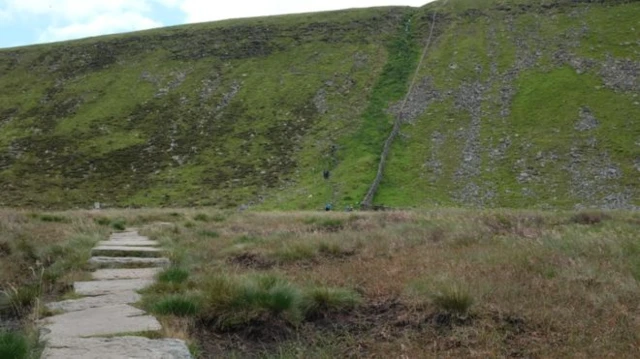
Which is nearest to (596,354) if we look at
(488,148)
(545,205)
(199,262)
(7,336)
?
(7,336)

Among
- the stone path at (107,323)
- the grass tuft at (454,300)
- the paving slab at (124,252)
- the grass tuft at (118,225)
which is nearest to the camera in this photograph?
the stone path at (107,323)

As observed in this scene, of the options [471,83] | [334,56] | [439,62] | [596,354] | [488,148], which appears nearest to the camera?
[596,354]

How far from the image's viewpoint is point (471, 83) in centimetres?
4794

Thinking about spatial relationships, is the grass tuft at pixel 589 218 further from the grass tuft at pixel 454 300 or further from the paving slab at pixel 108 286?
the paving slab at pixel 108 286

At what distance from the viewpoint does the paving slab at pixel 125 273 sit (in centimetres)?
851

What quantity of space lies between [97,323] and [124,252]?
5041mm

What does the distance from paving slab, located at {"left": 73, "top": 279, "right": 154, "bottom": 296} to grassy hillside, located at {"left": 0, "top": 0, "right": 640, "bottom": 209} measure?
2512cm

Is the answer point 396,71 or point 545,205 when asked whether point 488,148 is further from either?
point 396,71

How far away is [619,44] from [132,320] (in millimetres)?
53045

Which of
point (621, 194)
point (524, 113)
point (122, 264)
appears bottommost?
point (621, 194)

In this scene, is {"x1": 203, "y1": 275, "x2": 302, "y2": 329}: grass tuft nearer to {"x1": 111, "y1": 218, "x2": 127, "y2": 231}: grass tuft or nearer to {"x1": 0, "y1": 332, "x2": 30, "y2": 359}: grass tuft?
{"x1": 0, "y1": 332, "x2": 30, "y2": 359}: grass tuft

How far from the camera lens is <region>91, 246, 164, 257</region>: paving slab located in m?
10.5

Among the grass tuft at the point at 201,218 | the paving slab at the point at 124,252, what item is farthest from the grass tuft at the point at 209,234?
the grass tuft at the point at 201,218

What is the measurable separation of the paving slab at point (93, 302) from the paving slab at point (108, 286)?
0.32 meters
